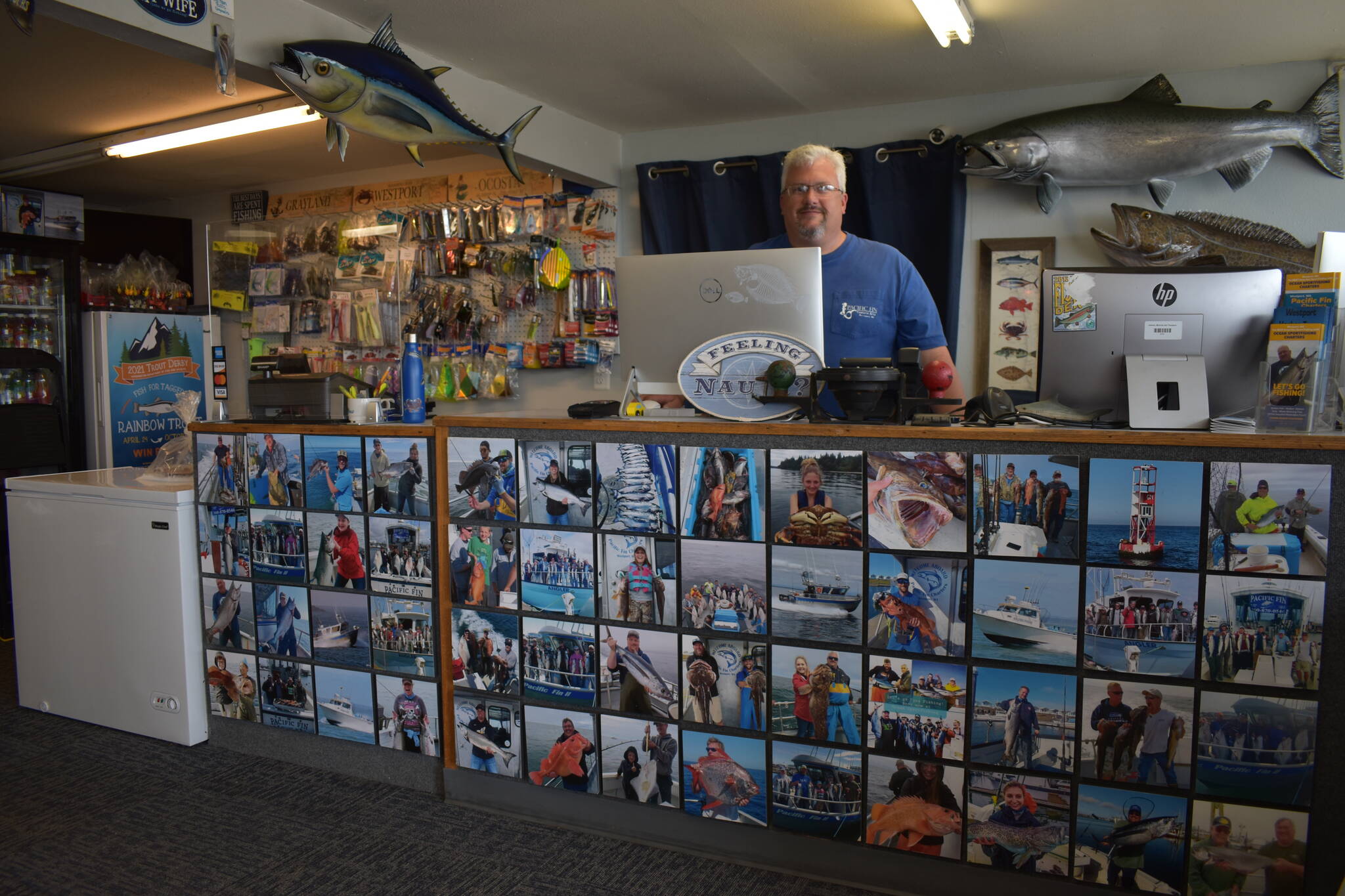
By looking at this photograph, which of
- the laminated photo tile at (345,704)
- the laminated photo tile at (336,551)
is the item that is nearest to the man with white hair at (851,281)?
the laminated photo tile at (336,551)

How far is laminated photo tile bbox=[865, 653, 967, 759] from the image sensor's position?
187cm

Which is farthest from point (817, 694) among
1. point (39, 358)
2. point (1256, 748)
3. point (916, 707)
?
point (39, 358)

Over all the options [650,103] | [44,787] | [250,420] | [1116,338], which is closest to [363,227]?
[650,103]

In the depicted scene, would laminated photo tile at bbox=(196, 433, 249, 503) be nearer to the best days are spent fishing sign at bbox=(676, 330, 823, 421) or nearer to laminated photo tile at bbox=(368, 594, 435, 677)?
laminated photo tile at bbox=(368, 594, 435, 677)

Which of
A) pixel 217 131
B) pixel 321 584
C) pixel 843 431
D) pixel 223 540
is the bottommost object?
pixel 321 584

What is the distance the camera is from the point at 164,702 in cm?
291

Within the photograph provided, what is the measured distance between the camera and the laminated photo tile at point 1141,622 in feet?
5.56

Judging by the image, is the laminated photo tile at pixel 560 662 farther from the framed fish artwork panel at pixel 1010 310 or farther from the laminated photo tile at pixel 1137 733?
the framed fish artwork panel at pixel 1010 310

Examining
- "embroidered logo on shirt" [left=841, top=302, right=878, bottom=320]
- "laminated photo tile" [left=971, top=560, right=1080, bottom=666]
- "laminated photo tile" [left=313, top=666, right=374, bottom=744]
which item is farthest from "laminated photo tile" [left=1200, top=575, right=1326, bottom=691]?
"laminated photo tile" [left=313, top=666, right=374, bottom=744]

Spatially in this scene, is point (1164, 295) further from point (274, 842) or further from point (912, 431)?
point (274, 842)

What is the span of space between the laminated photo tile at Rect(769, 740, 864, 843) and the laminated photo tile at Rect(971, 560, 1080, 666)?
1.32 feet

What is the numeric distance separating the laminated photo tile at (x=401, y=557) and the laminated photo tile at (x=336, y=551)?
0.12ft

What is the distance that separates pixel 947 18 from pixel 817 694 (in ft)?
7.60

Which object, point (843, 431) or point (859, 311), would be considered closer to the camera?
point (843, 431)
